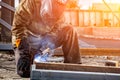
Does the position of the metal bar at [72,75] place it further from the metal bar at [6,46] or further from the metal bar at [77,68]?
the metal bar at [6,46]

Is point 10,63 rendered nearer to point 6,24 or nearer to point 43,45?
point 6,24

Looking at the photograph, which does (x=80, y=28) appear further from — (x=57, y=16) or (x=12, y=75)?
(x=57, y=16)

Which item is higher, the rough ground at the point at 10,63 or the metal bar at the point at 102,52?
the metal bar at the point at 102,52

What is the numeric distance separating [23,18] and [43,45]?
57 centimetres

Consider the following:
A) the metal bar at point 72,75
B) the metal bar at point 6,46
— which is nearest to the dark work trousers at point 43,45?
the metal bar at point 72,75

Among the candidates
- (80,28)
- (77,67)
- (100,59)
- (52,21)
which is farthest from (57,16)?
(80,28)

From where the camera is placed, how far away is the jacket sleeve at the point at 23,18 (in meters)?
4.87

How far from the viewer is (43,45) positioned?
522 centimetres

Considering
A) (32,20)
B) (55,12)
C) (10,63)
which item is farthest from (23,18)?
(10,63)

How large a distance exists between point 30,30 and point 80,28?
18.8 m

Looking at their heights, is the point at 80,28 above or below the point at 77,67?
above

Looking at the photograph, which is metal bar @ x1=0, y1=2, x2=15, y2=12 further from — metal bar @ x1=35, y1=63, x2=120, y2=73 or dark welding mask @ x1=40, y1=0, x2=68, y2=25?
metal bar @ x1=35, y1=63, x2=120, y2=73

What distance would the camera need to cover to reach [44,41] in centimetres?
521

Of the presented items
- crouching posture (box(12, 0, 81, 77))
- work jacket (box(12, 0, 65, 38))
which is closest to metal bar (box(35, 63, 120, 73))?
crouching posture (box(12, 0, 81, 77))
